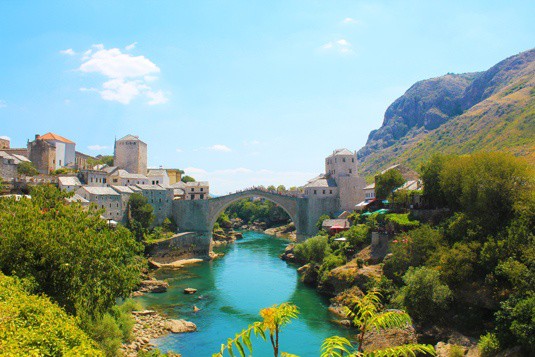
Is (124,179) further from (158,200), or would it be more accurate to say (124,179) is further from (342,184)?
(342,184)

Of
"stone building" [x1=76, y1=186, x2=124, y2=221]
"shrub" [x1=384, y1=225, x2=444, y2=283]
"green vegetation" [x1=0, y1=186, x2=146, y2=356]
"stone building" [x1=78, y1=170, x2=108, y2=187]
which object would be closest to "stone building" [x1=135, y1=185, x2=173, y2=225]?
"stone building" [x1=78, y1=170, x2=108, y2=187]

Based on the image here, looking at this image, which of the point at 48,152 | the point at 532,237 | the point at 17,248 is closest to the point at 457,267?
the point at 532,237

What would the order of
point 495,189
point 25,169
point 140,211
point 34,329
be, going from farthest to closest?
1. point 140,211
2. point 25,169
3. point 495,189
4. point 34,329

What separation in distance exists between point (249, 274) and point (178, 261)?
9783 millimetres

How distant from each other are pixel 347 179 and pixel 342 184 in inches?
31.1

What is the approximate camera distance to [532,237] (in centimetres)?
1811

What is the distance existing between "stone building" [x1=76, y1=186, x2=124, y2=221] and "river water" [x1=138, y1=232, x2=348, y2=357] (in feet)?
31.9

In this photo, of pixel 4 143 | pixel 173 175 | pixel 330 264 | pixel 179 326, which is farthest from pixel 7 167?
pixel 330 264

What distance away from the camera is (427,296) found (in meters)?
19.9

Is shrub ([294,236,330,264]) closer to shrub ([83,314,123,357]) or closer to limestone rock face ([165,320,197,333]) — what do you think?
limestone rock face ([165,320,197,333])

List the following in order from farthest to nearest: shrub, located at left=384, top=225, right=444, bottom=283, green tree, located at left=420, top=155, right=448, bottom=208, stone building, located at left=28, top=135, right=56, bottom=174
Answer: stone building, located at left=28, top=135, right=56, bottom=174
green tree, located at left=420, top=155, right=448, bottom=208
shrub, located at left=384, top=225, right=444, bottom=283

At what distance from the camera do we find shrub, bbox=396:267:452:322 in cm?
1967

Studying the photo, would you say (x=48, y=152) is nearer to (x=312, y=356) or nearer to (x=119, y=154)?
(x=119, y=154)

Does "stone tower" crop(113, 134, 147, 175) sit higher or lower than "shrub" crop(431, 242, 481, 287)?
higher
